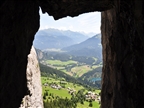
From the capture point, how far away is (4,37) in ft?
50.9

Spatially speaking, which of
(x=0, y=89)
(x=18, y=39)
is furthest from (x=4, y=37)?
(x=0, y=89)

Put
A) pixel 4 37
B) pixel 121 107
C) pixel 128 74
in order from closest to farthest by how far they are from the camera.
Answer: pixel 4 37
pixel 128 74
pixel 121 107

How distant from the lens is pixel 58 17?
2227cm

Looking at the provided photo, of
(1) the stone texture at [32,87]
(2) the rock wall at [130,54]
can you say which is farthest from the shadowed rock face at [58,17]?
(1) the stone texture at [32,87]

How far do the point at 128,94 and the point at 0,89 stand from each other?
10824 mm

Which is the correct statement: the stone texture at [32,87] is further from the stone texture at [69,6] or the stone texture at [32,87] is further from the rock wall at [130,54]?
the rock wall at [130,54]

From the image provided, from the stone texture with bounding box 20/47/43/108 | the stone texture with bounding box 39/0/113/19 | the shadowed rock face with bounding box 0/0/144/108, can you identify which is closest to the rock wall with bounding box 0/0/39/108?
the shadowed rock face with bounding box 0/0/144/108

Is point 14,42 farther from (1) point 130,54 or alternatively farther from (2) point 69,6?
(1) point 130,54

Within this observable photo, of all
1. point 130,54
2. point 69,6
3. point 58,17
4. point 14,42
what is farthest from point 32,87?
point 130,54

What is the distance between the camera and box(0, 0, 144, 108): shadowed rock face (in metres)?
15.6

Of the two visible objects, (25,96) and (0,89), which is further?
(25,96)

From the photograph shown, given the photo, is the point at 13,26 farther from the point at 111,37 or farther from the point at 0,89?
the point at 111,37

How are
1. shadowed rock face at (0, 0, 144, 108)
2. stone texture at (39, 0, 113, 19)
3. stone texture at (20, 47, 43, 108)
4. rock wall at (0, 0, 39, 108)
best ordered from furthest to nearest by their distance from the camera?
stone texture at (20, 47, 43, 108)
stone texture at (39, 0, 113, 19)
shadowed rock face at (0, 0, 144, 108)
rock wall at (0, 0, 39, 108)

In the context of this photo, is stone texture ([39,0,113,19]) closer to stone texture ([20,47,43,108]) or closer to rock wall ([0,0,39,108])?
rock wall ([0,0,39,108])
